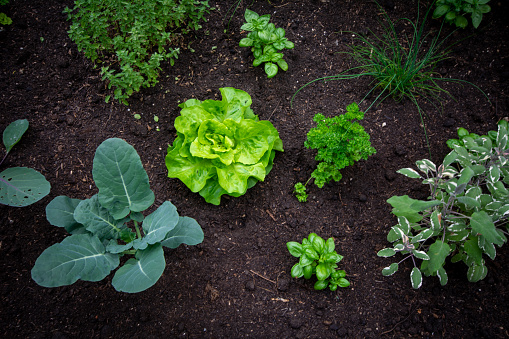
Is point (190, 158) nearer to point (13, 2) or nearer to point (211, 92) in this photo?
point (211, 92)

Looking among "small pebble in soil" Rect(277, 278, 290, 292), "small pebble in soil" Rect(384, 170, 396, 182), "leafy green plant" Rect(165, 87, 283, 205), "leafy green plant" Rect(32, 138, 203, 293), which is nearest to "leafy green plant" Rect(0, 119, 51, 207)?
"leafy green plant" Rect(32, 138, 203, 293)

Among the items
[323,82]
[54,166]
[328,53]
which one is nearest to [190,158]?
[54,166]

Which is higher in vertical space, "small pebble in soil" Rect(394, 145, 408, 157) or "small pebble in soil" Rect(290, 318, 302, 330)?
"small pebble in soil" Rect(394, 145, 408, 157)

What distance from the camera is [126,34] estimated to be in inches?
107

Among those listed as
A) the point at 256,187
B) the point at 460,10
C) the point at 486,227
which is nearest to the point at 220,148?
the point at 256,187

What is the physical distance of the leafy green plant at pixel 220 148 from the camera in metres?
2.28

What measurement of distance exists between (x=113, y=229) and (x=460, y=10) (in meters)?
3.27

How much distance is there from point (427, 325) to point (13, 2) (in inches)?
165

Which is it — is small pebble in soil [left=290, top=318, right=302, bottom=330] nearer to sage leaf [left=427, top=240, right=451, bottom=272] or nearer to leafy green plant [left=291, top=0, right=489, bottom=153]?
sage leaf [left=427, top=240, right=451, bottom=272]

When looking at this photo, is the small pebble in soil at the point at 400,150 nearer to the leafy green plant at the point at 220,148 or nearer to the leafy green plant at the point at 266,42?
the leafy green plant at the point at 220,148

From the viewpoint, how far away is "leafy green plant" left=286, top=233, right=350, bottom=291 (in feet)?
6.93

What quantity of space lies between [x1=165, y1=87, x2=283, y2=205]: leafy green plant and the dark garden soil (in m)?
0.25

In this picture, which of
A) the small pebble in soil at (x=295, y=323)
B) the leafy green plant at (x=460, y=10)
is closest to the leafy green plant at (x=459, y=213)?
the small pebble in soil at (x=295, y=323)

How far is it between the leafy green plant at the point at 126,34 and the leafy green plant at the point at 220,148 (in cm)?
53
